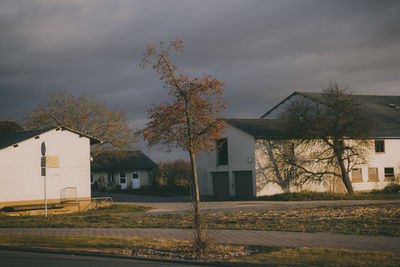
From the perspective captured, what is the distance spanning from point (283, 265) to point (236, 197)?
80.6ft

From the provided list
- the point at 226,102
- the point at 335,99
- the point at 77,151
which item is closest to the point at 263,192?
the point at 335,99

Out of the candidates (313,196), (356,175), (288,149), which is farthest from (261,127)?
(356,175)

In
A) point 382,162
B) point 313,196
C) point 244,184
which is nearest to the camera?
point 313,196

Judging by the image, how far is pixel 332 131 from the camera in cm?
2984

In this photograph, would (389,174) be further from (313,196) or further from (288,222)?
(288,222)

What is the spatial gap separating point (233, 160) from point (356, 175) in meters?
10.2

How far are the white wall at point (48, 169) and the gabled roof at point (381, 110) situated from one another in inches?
776

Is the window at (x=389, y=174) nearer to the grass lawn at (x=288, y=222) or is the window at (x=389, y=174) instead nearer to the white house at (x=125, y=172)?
the grass lawn at (x=288, y=222)

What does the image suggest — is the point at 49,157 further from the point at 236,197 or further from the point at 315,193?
the point at 315,193

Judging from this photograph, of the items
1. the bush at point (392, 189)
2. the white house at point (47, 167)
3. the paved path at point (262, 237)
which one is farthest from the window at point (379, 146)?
the paved path at point (262, 237)

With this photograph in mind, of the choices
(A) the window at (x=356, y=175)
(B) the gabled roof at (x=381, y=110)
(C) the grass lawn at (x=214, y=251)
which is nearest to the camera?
(C) the grass lawn at (x=214, y=251)

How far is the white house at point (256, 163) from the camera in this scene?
31062 mm

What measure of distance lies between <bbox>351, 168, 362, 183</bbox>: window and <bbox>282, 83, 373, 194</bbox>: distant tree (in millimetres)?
Result: 1727

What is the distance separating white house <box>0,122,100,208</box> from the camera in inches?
934
